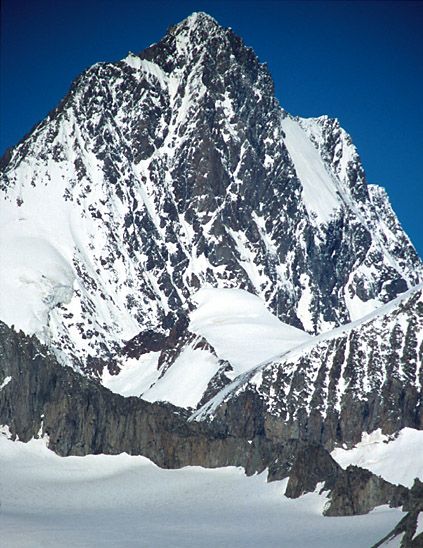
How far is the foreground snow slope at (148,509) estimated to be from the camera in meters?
133

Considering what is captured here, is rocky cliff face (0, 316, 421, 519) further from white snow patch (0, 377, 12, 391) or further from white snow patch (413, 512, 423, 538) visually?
white snow patch (413, 512, 423, 538)

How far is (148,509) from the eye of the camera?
494ft

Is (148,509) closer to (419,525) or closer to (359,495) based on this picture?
(359,495)

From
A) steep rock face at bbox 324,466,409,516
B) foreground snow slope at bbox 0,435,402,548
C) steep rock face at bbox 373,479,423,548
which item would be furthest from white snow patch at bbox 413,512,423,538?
steep rock face at bbox 324,466,409,516

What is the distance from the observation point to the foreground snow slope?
437 feet

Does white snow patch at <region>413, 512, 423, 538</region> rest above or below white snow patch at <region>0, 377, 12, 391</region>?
below

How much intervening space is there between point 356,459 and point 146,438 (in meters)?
27.7

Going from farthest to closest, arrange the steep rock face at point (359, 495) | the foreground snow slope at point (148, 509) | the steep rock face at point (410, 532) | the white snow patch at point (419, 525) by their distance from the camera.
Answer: the steep rock face at point (359, 495)
the foreground snow slope at point (148, 509)
the white snow patch at point (419, 525)
the steep rock face at point (410, 532)

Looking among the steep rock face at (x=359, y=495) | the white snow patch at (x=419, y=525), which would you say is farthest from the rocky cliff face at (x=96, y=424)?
the white snow patch at (x=419, y=525)

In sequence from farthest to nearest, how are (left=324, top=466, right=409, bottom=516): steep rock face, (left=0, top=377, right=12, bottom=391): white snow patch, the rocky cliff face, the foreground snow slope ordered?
(left=0, top=377, right=12, bottom=391): white snow patch → the rocky cliff face → (left=324, top=466, right=409, bottom=516): steep rock face → the foreground snow slope

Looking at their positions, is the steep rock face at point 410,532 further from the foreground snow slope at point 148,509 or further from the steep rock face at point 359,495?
the steep rock face at point 359,495

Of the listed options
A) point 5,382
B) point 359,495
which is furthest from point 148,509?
point 5,382

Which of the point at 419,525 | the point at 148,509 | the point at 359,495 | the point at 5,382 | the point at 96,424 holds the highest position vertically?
the point at 5,382

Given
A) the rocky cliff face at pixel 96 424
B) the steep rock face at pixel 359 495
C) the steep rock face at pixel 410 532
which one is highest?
the rocky cliff face at pixel 96 424
